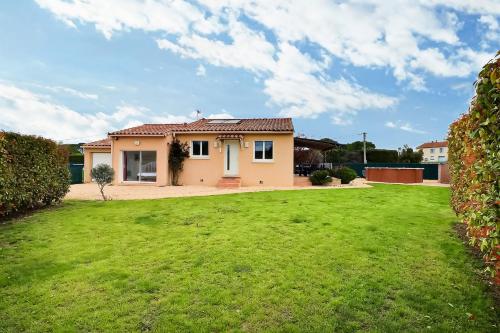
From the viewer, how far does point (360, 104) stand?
2752 cm

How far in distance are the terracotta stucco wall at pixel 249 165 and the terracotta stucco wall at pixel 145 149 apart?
1.61m

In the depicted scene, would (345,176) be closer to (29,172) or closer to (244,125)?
(244,125)

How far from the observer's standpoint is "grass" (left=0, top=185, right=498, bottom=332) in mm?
4387

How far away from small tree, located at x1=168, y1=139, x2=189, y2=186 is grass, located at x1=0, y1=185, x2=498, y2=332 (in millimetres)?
13997

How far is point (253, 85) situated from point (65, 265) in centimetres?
1878

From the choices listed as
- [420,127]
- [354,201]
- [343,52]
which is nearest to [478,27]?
[343,52]

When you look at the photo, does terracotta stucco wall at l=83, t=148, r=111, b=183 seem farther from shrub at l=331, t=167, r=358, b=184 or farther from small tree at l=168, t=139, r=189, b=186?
shrub at l=331, t=167, r=358, b=184

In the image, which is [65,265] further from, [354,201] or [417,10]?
[417,10]

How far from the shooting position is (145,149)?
2445 cm

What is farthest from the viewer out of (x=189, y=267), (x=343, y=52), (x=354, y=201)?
(x=343, y=52)

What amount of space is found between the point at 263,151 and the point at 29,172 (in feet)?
50.3

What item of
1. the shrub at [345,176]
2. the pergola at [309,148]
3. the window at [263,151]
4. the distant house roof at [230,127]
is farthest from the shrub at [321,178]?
the distant house roof at [230,127]

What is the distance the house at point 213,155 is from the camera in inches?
952

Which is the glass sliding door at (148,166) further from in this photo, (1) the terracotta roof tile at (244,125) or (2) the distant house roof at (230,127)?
(1) the terracotta roof tile at (244,125)
